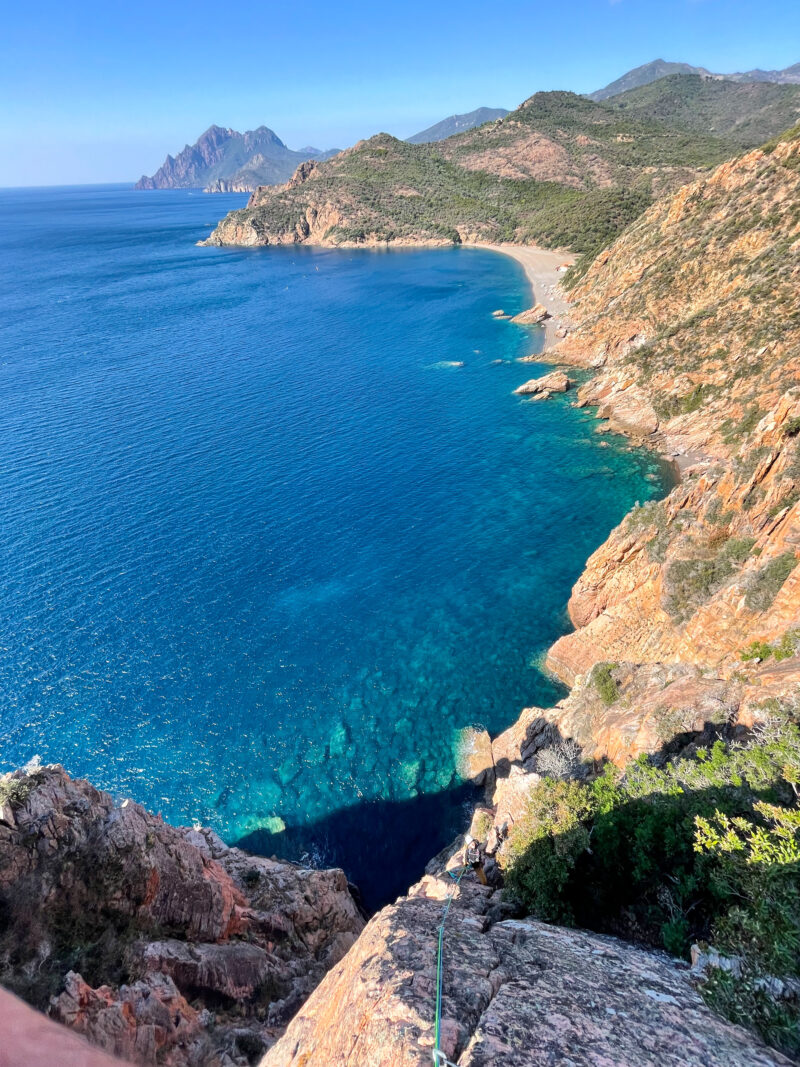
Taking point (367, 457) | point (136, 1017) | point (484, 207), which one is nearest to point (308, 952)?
point (136, 1017)

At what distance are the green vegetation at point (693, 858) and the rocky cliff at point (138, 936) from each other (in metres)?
8.95

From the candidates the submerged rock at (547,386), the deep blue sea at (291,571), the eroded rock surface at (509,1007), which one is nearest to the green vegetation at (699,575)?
the deep blue sea at (291,571)

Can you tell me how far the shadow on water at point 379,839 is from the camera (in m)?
25.7

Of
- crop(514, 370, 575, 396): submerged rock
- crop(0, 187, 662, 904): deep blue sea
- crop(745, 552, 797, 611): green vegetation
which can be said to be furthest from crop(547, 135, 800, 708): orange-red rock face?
crop(0, 187, 662, 904): deep blue sea

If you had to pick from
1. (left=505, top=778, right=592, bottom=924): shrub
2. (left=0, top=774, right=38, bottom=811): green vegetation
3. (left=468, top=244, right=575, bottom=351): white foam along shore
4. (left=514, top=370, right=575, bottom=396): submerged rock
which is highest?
(left=468, top=244, right=575, bottom=351): white foam along shore

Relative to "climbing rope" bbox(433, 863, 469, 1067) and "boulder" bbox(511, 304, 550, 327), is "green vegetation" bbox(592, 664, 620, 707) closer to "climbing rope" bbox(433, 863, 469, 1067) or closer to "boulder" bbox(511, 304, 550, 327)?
"climbing rope" bbox(433, 863, 469, 1067)

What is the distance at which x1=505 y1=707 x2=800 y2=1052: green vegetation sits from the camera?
8.92 m

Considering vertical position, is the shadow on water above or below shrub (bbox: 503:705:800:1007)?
below

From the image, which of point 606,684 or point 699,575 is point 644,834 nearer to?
point 606,684

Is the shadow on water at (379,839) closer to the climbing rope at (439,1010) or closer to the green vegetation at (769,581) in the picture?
the climbing rope at (439,1010)

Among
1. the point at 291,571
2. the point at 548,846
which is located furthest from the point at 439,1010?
the point at 291,571

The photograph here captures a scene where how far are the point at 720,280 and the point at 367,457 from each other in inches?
1773

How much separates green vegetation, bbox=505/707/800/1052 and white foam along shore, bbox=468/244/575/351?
264 ft

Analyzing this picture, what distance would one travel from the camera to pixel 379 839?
26.8m
